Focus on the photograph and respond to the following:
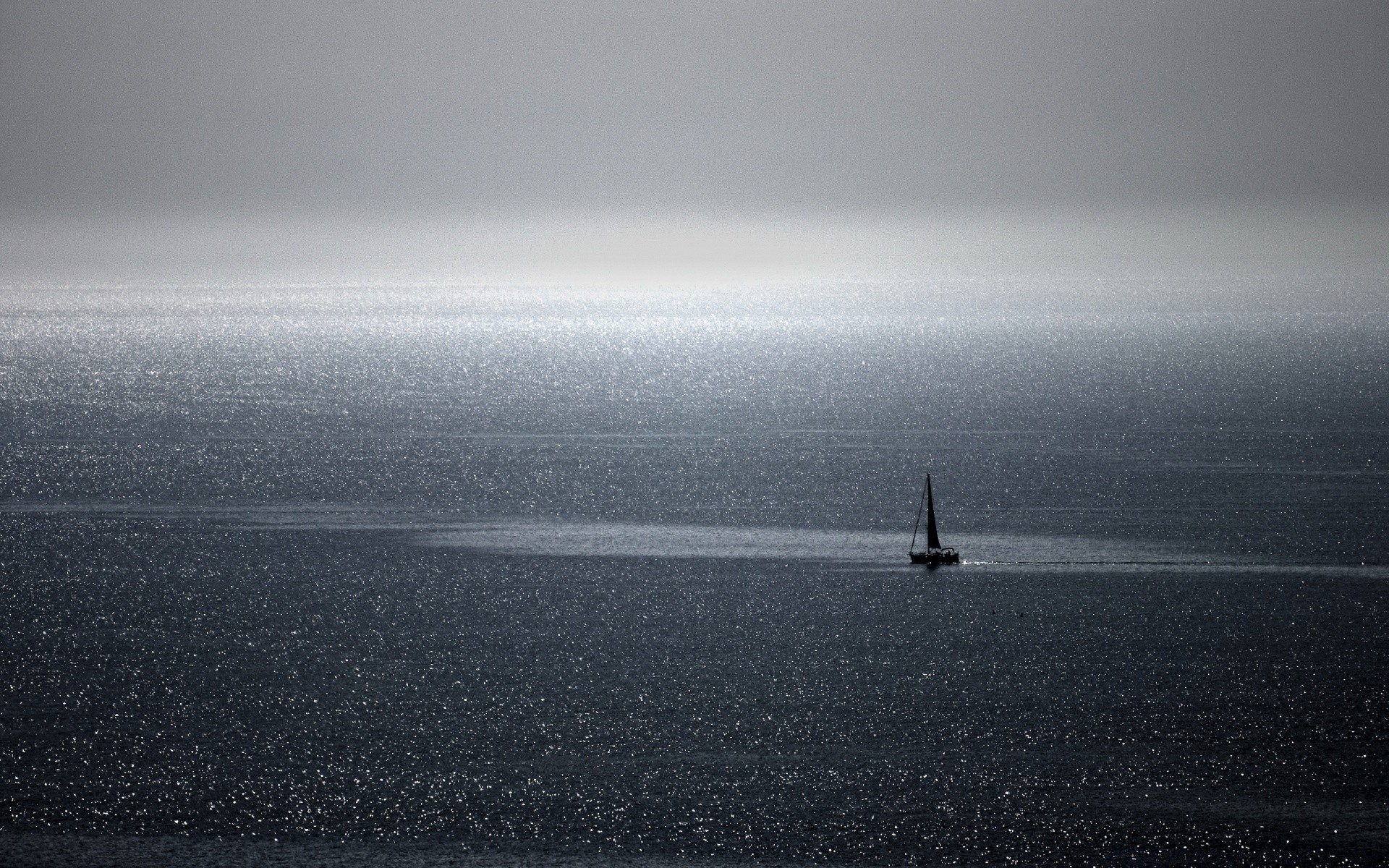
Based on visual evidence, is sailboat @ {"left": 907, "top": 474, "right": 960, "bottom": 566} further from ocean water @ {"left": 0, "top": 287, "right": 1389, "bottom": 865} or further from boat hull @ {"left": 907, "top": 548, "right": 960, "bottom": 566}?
ocean water @ {"left": 0, "top": 287, "right": 1389, "bottom": 865}

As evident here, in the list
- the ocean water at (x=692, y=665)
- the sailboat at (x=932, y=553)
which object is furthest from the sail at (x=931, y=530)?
the ocean water at (x=692, y=665)

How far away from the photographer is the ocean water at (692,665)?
52.2 m

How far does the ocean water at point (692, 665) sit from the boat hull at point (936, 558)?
1.05m

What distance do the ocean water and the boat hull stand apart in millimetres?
1050

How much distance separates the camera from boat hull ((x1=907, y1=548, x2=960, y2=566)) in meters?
95.0

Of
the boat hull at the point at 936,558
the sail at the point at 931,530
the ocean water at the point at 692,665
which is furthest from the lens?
the sail at the point at 931,530

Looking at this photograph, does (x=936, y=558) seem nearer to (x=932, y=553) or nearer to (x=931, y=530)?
(x=932, y=553)

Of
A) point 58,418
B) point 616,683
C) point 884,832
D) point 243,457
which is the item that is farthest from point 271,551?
point 58,418

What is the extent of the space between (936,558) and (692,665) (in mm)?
27793

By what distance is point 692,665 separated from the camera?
7238cm

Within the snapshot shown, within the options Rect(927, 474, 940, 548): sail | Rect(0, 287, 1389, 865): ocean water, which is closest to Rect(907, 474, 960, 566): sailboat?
Rect(927, 474, 940, 548): sail

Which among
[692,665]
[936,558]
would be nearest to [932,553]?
[936,558]

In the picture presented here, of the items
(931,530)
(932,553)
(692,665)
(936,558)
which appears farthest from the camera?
(931,530)

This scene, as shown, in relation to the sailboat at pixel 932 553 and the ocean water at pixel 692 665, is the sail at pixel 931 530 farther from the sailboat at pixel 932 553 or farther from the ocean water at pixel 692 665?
the ocean water at pixel 692 665
